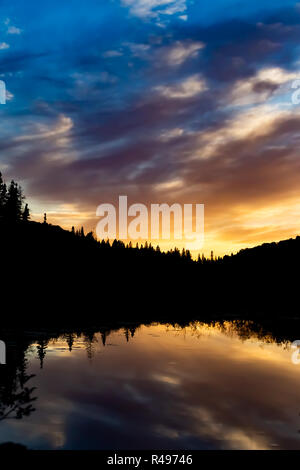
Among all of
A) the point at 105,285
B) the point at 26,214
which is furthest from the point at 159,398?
the point at 26,214

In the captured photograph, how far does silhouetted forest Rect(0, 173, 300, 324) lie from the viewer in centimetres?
5397

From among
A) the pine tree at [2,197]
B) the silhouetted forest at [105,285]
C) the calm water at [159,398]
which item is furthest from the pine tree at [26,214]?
the calm water at [159,398]

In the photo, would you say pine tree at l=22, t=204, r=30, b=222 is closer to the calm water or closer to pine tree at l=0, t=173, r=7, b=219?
pine tree at l=0, t=173, r=7, b=219

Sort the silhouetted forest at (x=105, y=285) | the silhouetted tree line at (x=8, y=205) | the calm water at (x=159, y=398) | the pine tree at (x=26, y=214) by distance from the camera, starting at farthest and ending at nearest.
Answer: the pine tree at (x=26, y=214)
the silhouetted tree line at (x=8, y=205)
the silhouetted forest at (x=105, y=285)
the calm water at (x=159, y=398)

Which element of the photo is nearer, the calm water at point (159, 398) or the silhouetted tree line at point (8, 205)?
the calm water at point (159, 398)

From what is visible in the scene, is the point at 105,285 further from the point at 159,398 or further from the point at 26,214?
the point at 159,398

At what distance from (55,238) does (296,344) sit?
91.1 metres

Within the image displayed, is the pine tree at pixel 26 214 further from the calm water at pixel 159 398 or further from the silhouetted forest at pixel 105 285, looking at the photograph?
the calm water at pixel 159 398

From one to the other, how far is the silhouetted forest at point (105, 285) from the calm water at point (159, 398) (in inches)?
753

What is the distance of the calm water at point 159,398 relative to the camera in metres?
11.3

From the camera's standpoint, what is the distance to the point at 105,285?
3497 inches

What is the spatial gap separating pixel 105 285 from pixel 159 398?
74.6m

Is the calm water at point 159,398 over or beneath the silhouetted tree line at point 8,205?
beneath
